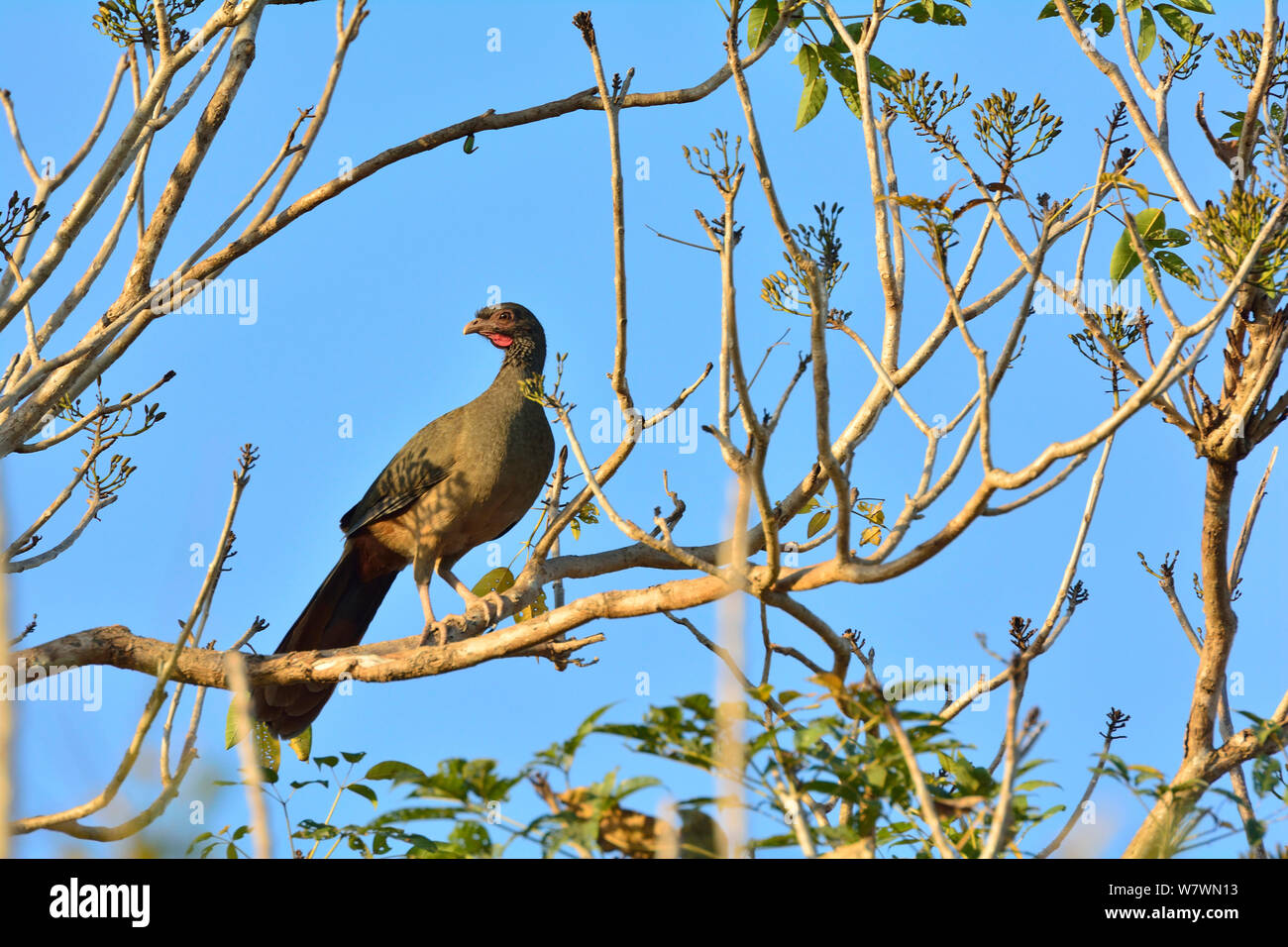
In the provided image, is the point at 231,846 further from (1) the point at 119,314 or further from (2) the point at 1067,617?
(2) the point at 1067,617

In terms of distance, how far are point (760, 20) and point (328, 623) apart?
4.46 metres

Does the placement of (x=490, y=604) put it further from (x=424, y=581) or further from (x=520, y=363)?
(x=520, y=363)

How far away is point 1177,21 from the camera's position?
16.7 ft

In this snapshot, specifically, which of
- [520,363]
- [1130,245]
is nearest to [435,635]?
[520,363]

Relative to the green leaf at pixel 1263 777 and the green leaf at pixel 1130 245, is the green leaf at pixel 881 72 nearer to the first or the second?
the green leaf at pixel 1130 245

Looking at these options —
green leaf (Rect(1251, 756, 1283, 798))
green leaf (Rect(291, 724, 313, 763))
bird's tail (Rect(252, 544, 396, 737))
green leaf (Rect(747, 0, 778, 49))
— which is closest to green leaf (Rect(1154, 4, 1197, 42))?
green leaf (Rect(747, 0, 778, 49))

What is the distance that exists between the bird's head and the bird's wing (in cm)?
70

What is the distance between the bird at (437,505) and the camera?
7.19 m

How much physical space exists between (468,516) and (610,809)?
4.73m

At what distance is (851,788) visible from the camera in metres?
2.59

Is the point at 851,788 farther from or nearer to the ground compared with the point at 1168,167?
nearer to the ground

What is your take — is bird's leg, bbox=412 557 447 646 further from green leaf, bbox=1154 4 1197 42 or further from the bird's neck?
green leaf, bbox=1154 4 1197 42

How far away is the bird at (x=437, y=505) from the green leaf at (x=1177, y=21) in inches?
145
